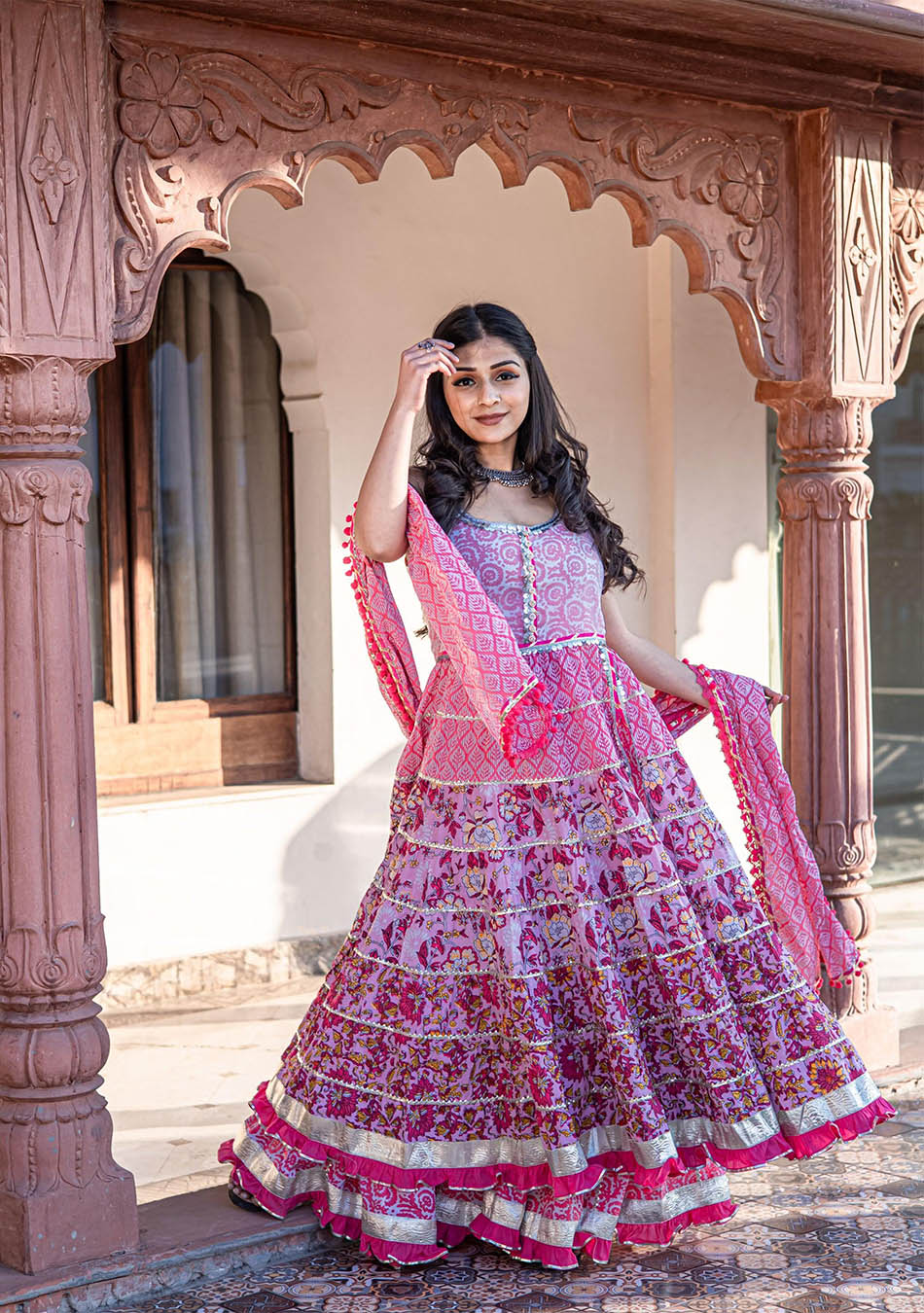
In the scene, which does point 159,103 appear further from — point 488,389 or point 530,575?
point 530,575

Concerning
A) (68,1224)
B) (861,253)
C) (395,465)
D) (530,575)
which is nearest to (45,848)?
(68,1224)

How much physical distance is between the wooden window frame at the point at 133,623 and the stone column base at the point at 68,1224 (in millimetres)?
2398

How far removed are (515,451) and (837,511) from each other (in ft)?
4.21

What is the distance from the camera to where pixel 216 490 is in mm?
5891

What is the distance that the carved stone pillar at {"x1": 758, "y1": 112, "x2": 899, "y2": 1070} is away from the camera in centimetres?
437

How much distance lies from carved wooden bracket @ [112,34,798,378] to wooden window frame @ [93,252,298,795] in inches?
84.0

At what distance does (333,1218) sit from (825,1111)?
1039 millimetres

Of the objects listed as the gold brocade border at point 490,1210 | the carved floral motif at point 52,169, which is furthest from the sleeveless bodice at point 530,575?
the gold brocade border at point 490,1210

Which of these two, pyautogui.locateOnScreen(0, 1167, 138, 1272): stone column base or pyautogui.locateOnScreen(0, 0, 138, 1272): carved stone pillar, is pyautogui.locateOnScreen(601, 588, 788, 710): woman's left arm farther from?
pyautogui.locateOnScreen(0, 1167, 138, 1272): stone column base

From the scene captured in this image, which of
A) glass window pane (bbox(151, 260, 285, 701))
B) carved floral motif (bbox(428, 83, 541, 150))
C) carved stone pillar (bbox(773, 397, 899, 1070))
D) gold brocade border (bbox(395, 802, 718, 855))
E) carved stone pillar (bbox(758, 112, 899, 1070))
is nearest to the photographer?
gold brocade border (bbox(395, 802, 718, 855))

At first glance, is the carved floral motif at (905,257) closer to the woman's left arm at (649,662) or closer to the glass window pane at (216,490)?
the woman's left arm at (649,662)

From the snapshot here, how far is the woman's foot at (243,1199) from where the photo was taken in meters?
3.50

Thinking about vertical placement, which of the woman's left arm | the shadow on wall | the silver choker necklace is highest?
the silver choker necklace

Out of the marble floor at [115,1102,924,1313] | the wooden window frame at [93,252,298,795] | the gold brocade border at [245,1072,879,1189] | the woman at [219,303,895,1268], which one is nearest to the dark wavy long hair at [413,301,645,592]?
the woman at [219,303,895,1268]
